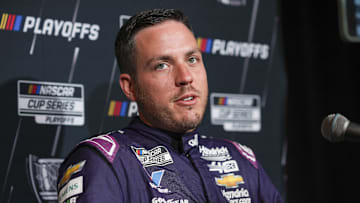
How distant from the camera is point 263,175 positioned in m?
1.62

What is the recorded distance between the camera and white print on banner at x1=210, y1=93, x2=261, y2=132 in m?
1.92

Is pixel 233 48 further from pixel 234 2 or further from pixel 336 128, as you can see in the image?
pixel 336 128

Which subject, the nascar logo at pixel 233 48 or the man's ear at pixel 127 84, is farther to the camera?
the nascar logo at pixel 233 48

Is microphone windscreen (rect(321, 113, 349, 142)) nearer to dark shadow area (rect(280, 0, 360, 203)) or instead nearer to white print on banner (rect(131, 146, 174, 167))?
white print on banner (rect(131, 146, 174, 167))

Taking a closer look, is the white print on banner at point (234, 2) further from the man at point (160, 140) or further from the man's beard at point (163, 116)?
the man's beard at point (163, 116)

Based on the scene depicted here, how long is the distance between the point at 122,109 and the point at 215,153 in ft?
1.29

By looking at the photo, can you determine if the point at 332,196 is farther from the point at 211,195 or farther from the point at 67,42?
the point at 67,42

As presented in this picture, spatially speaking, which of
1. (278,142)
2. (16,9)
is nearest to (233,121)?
(278,142)

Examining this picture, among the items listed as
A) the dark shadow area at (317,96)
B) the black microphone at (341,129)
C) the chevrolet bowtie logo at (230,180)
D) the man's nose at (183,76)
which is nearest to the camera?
the black microphone at (341,129)

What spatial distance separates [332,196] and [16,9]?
4.80 feet

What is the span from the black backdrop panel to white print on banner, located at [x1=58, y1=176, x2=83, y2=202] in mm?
296

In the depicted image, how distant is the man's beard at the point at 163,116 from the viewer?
4.60ft

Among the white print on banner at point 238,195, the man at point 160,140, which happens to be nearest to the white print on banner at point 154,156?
the man at point 160,140

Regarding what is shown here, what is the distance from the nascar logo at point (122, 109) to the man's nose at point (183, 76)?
1.30ft
